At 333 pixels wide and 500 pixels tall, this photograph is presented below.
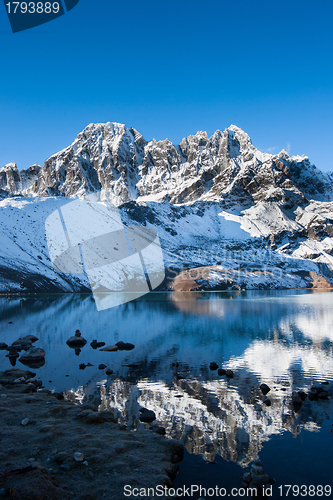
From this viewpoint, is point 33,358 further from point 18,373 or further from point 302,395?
point 302,395

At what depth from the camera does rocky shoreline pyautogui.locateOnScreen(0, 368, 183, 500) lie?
9.66 metres

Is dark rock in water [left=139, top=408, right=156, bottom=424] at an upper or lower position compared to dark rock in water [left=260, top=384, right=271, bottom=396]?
upper

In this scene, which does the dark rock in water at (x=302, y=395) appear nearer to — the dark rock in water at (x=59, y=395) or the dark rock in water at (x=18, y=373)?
the dark rock in water at (x=59, y=395)

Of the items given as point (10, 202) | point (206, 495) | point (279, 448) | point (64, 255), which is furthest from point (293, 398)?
point (10, 202)

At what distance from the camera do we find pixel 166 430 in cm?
1545

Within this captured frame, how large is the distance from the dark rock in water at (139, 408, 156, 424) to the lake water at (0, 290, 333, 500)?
0.37 meters

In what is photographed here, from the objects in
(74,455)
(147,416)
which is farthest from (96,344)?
(74,455)

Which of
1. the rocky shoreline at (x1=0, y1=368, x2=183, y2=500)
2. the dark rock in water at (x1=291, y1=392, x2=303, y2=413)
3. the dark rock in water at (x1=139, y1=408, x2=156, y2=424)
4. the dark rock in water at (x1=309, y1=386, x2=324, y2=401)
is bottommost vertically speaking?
the dark rock in water at (x1=309, y1=386, x2=324, y2=401)

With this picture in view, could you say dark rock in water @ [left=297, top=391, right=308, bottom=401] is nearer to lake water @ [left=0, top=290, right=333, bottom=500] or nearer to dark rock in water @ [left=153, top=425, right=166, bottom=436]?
lake water @ [left=0, top=290, right=333, bottom=500]

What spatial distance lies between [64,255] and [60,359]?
402 feet

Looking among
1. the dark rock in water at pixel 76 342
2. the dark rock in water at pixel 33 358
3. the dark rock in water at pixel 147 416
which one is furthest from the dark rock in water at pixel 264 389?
the dark rock in water at pixel 76 342

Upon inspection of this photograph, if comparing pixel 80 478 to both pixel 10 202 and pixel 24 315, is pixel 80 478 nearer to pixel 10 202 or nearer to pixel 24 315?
pixel 24 315

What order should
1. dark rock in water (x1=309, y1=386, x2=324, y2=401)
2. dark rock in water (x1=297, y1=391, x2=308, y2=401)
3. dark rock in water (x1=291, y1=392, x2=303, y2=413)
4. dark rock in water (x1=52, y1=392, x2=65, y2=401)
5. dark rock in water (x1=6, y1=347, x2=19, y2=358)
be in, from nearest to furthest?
1. dark rock in water (x1=291, y1=392, x2=303, y2=413)
2. dark rock in water (x1=52, y1=392, x2=65, y2=401)
3. dark rock in water (x1=297, y1=391, x2=308, y2=401)
4. dark rock in water (x1=309, y1=386, x2=324, y2=401)
5. dark rock in water (x1=6, y1=347, x2=19, y2=358)

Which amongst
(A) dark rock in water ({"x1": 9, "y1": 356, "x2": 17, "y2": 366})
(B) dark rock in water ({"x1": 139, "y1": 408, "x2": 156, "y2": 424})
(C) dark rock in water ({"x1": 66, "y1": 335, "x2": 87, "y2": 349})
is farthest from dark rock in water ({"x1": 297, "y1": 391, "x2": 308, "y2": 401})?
(C) dark rock in water ({"x1": 66, "y1": 335, "x2": 87, "y2": 349})
